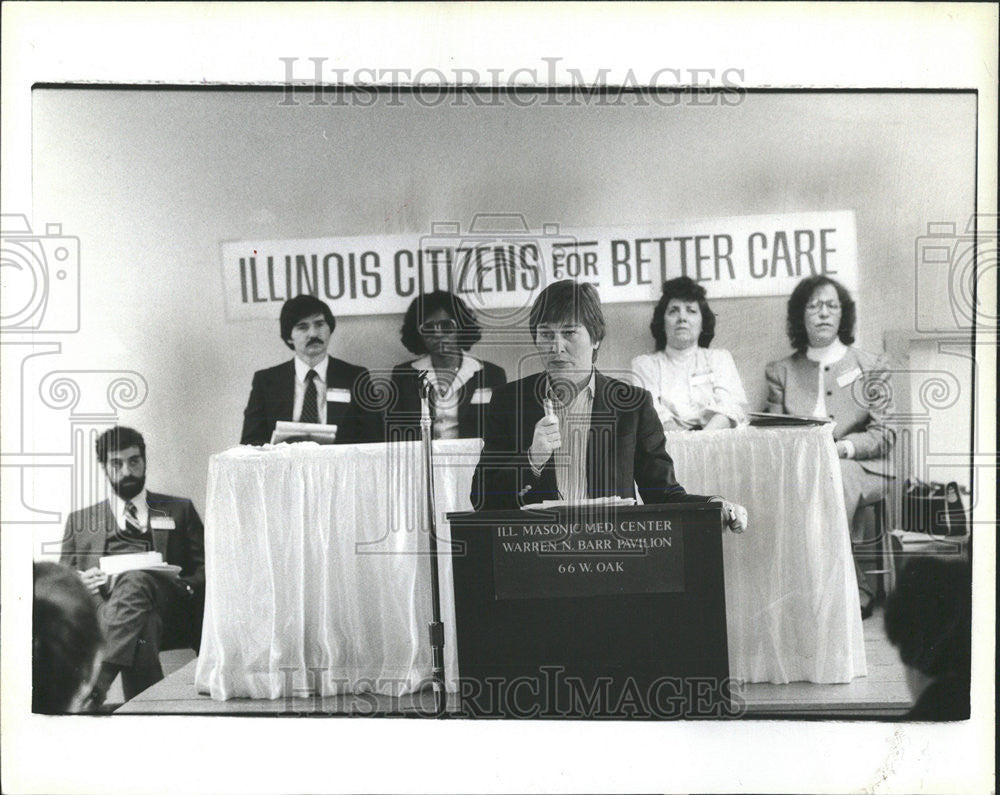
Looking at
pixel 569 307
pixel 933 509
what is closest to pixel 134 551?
pixel 569 307

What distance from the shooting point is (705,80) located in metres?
3.66

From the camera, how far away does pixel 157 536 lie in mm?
3711

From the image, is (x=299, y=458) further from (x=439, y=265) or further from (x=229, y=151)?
(x=229, y=151)

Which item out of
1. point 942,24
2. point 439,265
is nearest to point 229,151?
point 439,265

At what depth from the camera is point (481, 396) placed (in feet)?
12.1

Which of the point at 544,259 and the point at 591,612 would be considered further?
the point at 544,259

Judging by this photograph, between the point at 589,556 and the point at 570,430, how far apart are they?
43cm

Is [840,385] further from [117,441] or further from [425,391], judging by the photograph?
[117,441]

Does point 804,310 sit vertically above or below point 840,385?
above

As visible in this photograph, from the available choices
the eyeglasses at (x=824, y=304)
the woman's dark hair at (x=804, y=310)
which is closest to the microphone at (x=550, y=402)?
the woman's dark hair at (x=804, y=310)

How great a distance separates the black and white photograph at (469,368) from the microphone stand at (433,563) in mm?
17

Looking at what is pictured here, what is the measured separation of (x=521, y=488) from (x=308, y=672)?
954 mm

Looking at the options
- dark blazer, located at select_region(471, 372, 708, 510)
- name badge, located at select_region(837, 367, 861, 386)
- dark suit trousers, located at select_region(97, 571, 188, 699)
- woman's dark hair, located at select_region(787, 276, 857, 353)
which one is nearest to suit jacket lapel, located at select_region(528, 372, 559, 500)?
dark blazer, located at select_region(471, 372, 708, 510)

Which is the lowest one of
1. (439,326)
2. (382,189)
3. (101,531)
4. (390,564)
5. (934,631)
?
(934,631)
